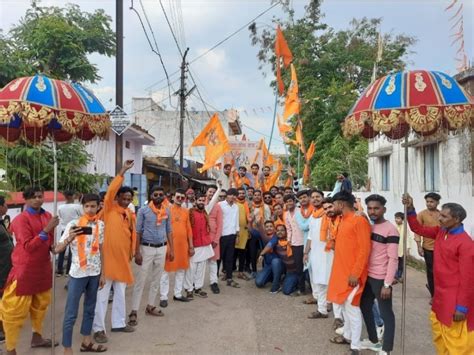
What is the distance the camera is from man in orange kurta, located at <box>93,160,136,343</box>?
16.0ft

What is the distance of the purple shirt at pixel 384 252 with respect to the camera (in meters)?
4.25

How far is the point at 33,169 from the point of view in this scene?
30.9 feet

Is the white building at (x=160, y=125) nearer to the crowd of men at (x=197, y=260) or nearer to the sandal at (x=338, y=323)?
the crowd of men at (x=197, y=260)

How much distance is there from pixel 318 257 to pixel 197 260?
79.8 inches

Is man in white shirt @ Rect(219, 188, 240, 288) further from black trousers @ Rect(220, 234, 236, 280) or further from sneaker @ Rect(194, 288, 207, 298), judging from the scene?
sneaker @ Rect(194, 288, 207, 298)

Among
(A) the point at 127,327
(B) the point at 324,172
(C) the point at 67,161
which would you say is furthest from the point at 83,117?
(B) the point at 324,172

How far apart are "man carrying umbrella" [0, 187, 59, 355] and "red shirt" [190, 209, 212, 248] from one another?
2.74 meters

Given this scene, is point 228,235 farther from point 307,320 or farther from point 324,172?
point 324,172

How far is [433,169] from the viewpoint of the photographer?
33.2 feet

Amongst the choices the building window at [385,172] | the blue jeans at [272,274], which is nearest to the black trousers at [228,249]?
the blue jeans at [272,274]

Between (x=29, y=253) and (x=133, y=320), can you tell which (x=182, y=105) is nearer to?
(x=133, y=320)

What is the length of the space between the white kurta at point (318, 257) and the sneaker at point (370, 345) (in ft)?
4.07

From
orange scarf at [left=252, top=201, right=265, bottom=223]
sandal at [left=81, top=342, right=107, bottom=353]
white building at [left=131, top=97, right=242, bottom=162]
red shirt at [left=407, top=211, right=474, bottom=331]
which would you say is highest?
white building at [left=131, top=97, right=242, bottom=162]

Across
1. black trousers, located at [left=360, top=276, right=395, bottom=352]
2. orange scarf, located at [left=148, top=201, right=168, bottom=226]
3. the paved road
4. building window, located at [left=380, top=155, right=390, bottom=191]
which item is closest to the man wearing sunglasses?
orange scarf, located at [left=148, top=201, right=168, bottom=226]
